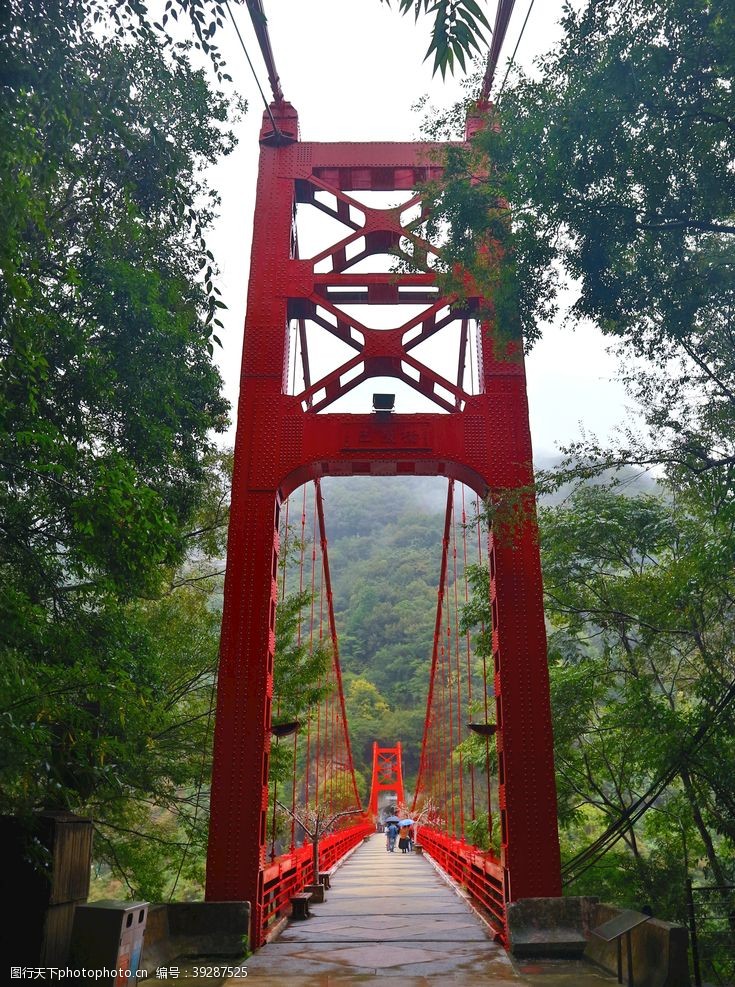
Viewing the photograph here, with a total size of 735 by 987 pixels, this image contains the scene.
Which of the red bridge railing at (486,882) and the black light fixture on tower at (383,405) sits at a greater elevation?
the black light fixture on tower at (383,405)

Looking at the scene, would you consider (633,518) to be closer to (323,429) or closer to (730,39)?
(323,429)

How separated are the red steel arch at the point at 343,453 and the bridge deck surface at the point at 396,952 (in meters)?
0.54

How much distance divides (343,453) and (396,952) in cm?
393

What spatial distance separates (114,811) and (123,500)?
528 cm

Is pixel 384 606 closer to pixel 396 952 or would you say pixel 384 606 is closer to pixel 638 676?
pixel 638 676

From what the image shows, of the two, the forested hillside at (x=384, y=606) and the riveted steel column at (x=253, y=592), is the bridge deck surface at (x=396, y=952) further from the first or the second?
the forested hillside at (x=384, y=606)

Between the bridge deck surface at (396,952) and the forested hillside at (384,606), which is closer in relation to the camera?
the bridge deck surface at (396,952)

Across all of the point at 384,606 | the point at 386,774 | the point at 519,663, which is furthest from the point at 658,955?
the point at 384,606

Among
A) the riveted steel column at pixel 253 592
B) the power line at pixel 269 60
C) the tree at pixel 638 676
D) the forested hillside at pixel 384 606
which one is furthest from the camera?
the forested hillside at pixel 384 606

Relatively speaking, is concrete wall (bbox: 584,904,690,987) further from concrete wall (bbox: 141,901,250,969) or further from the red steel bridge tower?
the red steel bridge tower

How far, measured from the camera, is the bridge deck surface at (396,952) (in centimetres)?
470

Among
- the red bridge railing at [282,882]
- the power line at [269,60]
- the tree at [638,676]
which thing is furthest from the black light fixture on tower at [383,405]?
the red bridge railing at [282,882]

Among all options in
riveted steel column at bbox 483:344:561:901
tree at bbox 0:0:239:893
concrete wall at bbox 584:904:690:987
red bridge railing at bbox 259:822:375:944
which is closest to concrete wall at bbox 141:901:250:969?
red bridge railing at bbox 259:822:375:944

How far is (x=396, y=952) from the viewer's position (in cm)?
565
